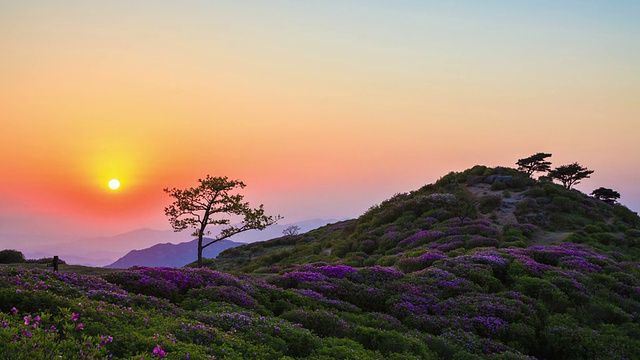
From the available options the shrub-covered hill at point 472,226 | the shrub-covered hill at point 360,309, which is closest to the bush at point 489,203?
the shrub-covered hill at point 472,226

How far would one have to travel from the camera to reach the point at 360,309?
18078 millimetres

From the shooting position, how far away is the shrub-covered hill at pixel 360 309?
9.10 meters

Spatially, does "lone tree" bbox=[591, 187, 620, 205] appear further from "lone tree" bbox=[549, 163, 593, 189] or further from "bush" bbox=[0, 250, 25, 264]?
"bush" bbox=[0, 250, 25, 264]

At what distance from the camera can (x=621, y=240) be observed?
3741 centimetres

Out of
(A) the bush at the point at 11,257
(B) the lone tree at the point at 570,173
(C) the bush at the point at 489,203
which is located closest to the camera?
(A) the bush at the point at 11,257

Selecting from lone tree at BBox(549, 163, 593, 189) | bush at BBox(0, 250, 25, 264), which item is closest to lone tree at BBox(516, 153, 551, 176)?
lone tree at BBox(549, 163, 593, 189)

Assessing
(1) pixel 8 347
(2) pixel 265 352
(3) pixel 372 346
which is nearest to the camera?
(1) pixel 8 347

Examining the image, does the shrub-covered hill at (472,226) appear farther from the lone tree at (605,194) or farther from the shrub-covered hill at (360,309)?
the lone tree at (605,194)

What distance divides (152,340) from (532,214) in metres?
45.6

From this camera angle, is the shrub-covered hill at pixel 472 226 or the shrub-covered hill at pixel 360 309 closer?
the shrub-covered hill at pixel 360 309

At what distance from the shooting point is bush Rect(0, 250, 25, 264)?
2967cm

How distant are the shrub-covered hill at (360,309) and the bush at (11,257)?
17.1 meters

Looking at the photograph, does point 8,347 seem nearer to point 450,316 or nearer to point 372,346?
point 372,346

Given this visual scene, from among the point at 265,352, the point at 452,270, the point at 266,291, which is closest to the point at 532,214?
the point at 452,270
